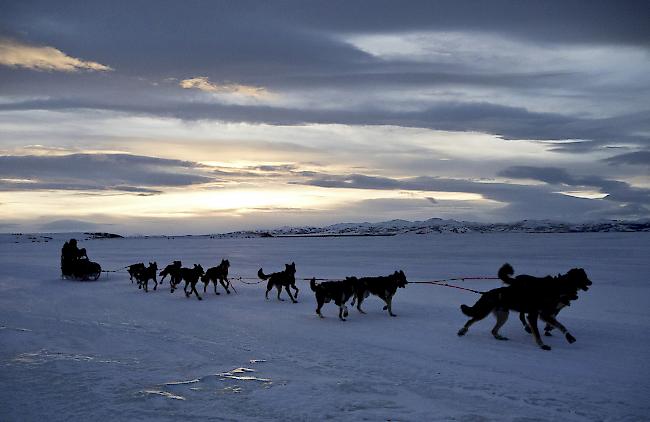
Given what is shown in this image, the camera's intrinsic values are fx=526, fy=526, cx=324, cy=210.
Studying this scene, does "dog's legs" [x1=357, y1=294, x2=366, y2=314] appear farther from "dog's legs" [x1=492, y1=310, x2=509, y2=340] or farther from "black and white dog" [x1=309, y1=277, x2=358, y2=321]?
"dog's legs" [x1=492, y1=310, x2=509, y2=340]

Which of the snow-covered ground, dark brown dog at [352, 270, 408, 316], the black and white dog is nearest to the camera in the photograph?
the snow-covered ground

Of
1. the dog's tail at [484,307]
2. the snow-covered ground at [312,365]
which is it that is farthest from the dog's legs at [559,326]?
the dog's tail at [484,307]

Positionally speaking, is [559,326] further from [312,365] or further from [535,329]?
[312,365]

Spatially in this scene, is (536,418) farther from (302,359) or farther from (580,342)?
(580,342)

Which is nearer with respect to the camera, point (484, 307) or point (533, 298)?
point (533, 298)

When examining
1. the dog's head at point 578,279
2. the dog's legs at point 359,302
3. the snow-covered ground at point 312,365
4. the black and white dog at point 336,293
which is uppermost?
the dog's head at point 578,279

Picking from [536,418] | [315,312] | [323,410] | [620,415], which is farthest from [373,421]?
[315,312]

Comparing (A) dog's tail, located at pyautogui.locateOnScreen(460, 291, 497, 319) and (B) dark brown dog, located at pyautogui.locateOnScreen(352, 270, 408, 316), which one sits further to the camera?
(B) dark brown dog, located at pyautogui.locateOnScreen(352, 270, 408, 316)

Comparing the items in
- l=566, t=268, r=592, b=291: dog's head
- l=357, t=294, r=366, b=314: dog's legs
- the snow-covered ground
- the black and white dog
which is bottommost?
the snow-covered ground

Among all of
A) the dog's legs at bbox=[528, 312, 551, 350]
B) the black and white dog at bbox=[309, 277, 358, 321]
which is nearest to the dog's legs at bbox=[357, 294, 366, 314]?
the black and white dog at bbox=[309, 277, 358, 321]

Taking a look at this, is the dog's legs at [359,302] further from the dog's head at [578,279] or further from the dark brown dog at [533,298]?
the dog's head at [578,279]

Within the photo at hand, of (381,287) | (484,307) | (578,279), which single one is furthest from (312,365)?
(578,279)

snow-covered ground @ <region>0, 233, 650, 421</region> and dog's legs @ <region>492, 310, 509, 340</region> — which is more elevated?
dog's legs @ <region>492, 310, 509, 340</region>

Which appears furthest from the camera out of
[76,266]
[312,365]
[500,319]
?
[76,266]
